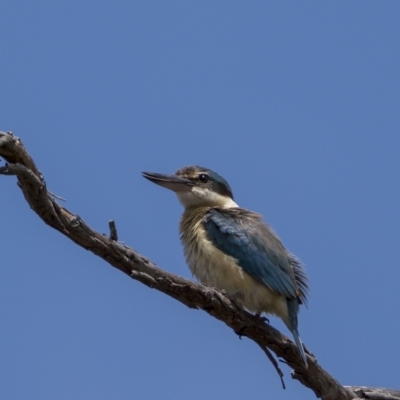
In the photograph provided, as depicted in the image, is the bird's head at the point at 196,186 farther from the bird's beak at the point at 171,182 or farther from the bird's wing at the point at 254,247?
Result: the bird's wing at the point at 254,247

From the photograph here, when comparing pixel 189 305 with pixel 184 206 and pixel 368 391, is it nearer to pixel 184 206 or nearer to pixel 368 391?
pixel 368 391

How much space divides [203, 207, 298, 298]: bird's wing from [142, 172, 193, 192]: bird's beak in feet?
2.53

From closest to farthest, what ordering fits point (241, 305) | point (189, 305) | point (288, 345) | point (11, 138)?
point (11, 138) → point (189, 305) → point (288, 345) → point (241, 305)

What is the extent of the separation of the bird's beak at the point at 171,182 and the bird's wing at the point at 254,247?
0.77m

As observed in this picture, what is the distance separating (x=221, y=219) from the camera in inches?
272

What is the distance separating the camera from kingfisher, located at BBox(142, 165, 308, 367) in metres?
6.42

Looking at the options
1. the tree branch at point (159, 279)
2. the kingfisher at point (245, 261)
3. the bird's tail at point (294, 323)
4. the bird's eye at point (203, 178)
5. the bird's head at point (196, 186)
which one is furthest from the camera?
the bird's eye at point (203, 178)

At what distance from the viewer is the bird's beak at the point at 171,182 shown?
7785 millimetres

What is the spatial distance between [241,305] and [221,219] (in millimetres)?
966

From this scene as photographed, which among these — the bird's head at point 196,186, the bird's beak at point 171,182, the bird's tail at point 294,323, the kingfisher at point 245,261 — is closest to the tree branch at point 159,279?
the bird's tail at point 294,323

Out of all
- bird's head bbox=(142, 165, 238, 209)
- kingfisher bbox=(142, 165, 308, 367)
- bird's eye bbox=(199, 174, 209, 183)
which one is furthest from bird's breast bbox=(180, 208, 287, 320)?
bird's eye bbox=(199, 174, 209, 183)

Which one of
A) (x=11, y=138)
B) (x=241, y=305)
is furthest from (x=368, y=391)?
(x=11, y=138)

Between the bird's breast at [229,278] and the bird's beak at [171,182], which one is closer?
the bird's breast at [229,278]

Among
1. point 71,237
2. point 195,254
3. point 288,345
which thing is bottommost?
point 71,237
